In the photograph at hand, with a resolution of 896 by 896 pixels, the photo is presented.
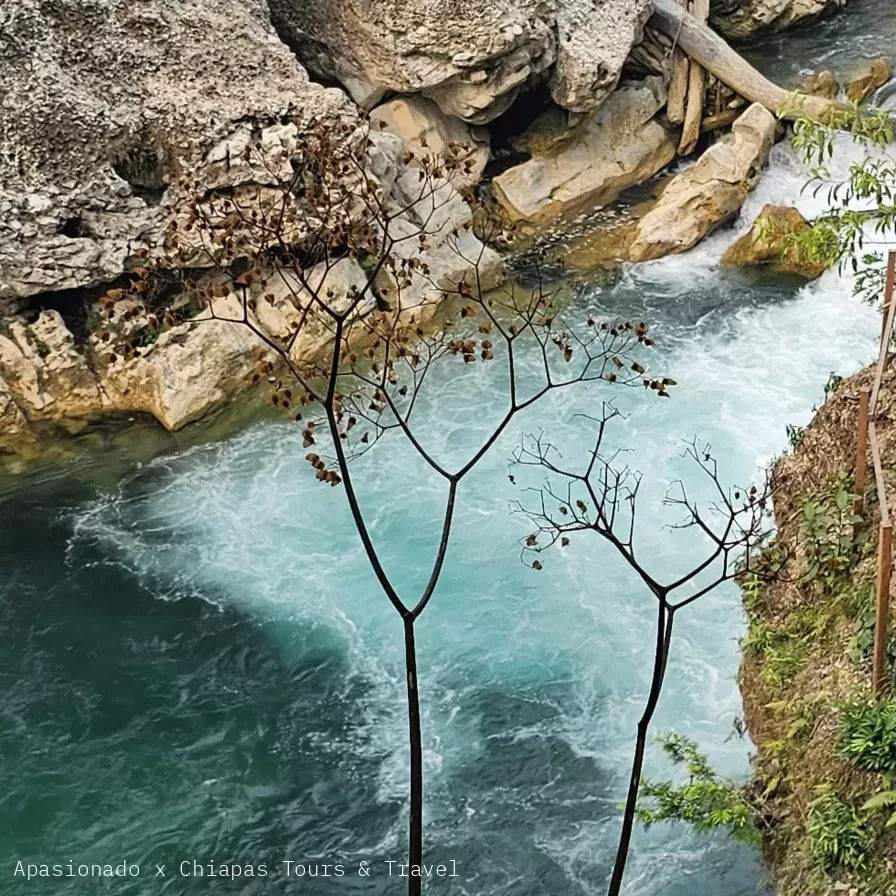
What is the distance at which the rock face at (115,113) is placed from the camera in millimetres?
12406

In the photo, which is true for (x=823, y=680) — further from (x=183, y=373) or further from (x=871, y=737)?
(x=183, y=373)

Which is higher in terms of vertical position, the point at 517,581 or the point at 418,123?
the point at 418,123

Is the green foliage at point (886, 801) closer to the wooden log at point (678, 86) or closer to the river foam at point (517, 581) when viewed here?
the river foam at point (517, 581)

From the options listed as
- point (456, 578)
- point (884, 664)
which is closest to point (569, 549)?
point (456, 578)

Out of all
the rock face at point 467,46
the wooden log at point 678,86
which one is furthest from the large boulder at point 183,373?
the wooden log at point 678,86

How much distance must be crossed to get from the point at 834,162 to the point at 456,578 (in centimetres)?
961

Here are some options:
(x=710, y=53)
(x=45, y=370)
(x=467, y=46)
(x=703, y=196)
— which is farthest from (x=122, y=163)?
(x=710, y=53)

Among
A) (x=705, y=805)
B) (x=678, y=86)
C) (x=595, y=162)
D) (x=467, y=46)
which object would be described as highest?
(x=678, y=86)

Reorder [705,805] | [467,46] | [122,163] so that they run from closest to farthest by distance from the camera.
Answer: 1. [705,805]
2. [122,163]
3. [467,46]

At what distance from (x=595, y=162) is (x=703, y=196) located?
189cm

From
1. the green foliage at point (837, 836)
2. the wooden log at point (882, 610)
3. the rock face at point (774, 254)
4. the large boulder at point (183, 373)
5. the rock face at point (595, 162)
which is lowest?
the green foliage at point (837, 836)

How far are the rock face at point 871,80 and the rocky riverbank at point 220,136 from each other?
5.88 feet

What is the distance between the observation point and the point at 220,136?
1325 centimetres

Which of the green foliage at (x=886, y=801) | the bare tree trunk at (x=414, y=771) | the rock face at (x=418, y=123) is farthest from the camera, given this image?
Result: the rock face at (x=418, y=123)
